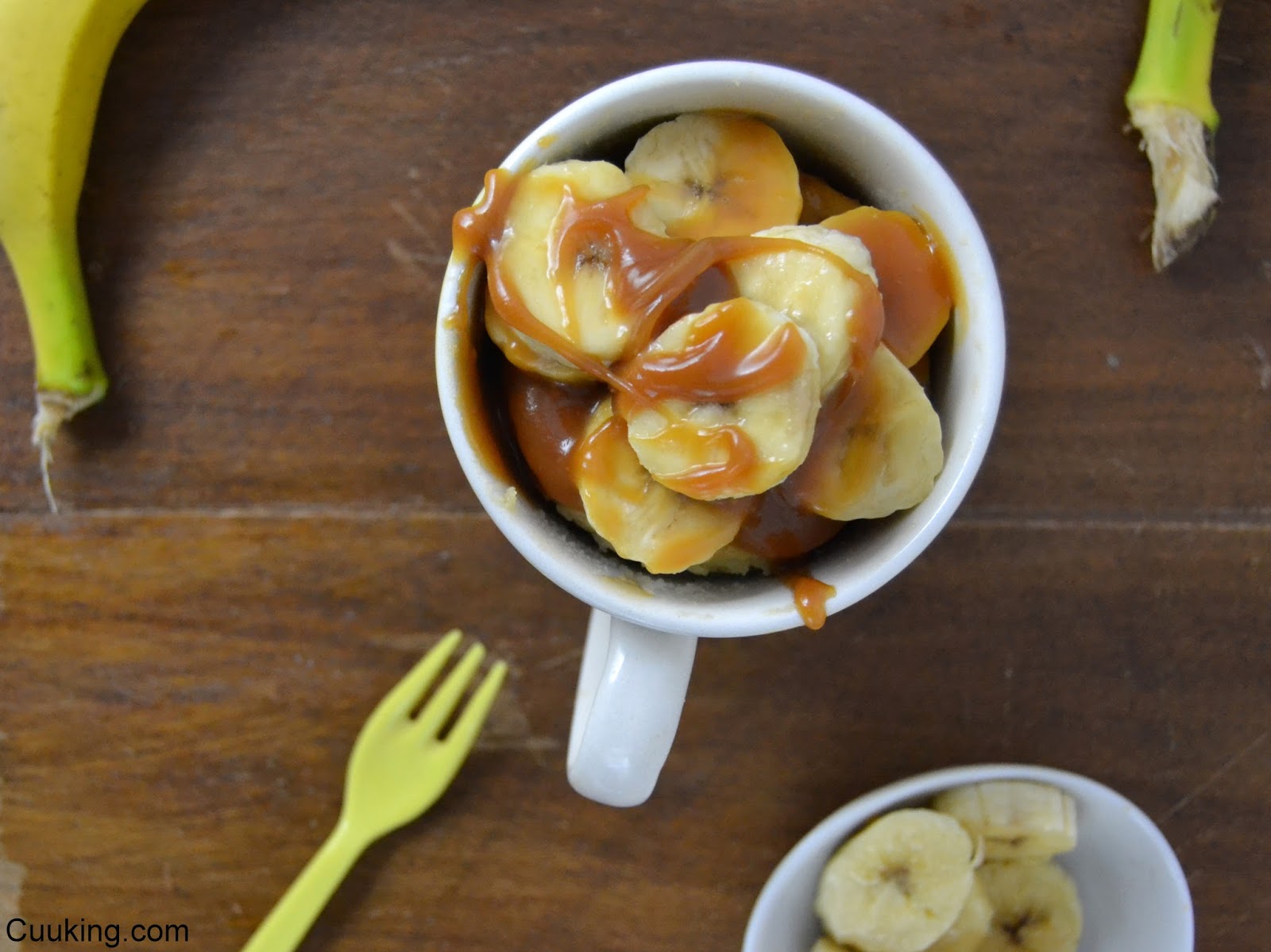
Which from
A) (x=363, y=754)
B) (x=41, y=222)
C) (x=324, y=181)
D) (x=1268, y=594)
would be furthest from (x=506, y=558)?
(x=1268, y=594)

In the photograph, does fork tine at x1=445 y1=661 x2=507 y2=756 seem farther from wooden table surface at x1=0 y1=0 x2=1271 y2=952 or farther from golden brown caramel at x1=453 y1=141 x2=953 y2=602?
golden brown caramel at x1=453 y1=141 x2=953 y2=602

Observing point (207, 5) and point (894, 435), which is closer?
point (894, 435)

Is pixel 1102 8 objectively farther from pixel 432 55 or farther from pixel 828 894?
pixel 828 894

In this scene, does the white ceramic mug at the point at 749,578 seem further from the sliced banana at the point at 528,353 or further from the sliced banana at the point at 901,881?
the sliced banana at the point at 901,881

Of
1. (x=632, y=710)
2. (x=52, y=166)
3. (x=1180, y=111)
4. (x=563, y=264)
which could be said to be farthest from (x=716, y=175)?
(x=52, y=166)

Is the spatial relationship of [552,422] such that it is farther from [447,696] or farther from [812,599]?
[447,696]
